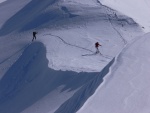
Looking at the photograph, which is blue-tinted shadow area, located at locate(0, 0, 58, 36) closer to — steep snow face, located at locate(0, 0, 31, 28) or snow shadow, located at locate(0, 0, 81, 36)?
snow shadow, located at locate(0, 0, 81, 36)

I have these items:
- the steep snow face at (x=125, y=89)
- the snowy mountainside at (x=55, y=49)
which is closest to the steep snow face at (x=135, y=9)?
the snowy mountainside at (x=55, y=49)

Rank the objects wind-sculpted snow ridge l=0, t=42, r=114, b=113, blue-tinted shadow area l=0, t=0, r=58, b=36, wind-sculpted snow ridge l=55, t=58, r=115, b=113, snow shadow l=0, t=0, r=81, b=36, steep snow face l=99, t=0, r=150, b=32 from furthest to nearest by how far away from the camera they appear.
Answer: blue-tinted shadow area l=0, t=0, r=58, b=36, snow shadow l=0, t=0, r=81, b=36, steep snow face l=99, t=0, r=150, b=32, wind-sculpted snow ridge l=0, t=42, r=114, b=113, wind-sculpted snow ridge l=55, t=58, r=115, b=113

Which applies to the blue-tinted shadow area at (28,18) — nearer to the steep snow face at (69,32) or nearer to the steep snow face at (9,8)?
the steep snow face at (69,32)

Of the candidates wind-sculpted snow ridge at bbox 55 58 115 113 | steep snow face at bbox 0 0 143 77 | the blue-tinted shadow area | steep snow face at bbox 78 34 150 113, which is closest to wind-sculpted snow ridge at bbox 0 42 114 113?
steep snow face at bbox 0 0 143 77

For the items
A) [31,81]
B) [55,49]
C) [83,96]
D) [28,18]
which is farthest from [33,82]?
[28,18]

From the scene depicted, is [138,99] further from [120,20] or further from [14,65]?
[120,20]

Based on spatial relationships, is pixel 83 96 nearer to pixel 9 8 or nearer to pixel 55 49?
pixel 55 49

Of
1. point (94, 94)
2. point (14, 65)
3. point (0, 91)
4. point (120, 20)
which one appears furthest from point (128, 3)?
point (94, 94)
